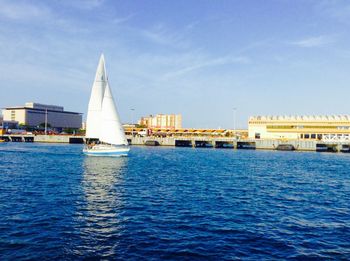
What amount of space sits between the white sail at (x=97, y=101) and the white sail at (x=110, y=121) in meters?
1.79

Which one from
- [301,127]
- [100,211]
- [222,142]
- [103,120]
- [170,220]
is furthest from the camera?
[301,127]

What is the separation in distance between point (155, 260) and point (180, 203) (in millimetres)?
13524

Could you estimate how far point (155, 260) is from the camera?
1791cm

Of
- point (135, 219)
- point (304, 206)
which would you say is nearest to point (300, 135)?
point (304, 206)

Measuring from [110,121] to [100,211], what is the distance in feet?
169

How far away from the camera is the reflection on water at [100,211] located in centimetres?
2067

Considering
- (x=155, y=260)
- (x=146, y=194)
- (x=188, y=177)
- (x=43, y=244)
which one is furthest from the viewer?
(x=188, y=177)

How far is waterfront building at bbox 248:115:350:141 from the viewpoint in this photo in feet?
564

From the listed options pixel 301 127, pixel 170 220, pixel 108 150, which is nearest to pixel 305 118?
pixel 301 127

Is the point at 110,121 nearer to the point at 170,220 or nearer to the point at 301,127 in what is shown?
the point at 170,220

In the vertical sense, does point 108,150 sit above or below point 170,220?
above

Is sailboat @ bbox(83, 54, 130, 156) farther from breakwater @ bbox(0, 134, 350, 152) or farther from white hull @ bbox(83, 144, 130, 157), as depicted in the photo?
breakwater @ bbox(0, 134, 350, 152)

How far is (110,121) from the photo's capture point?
78.0 meters

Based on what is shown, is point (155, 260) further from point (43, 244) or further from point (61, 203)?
point (61, 203)
